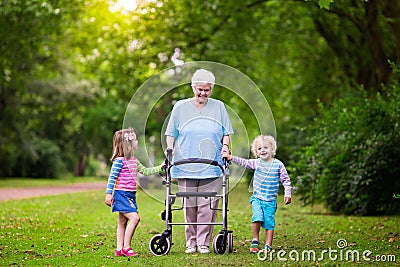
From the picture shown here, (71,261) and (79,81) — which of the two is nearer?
(71,261)

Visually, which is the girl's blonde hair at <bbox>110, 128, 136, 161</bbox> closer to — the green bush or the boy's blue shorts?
the boy's blue shorts

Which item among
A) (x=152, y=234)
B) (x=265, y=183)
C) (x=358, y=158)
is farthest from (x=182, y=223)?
(x=358, y=158)

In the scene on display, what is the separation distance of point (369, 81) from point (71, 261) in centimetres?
1479

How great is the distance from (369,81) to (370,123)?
23.4 feet

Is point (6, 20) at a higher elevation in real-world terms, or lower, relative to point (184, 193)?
higher

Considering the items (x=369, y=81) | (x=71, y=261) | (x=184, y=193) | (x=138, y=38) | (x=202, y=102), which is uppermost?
(x=138, y=38)

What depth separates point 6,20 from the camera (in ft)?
53.2

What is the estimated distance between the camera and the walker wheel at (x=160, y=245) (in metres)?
7.58

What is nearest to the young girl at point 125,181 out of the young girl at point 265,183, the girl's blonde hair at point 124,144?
the girl's blonde hair at point 124,144

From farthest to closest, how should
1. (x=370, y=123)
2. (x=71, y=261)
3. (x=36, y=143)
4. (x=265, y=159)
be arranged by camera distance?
(x=36, y=143), (x=370, y=123), (x=265, y=159), (x=71, y=261)

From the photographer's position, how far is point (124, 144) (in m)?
7.73

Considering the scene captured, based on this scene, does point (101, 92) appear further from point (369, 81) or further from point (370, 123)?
point (370, 123)

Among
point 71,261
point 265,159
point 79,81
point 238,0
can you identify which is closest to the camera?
point 71,261

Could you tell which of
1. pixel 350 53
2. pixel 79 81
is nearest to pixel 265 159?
pixel 350 53
